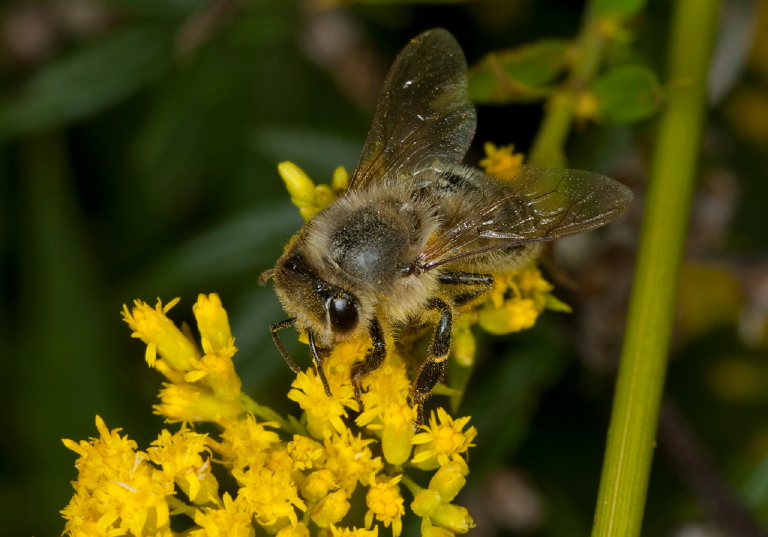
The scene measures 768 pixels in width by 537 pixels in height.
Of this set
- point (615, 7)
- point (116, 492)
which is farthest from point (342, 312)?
point (615, 7)

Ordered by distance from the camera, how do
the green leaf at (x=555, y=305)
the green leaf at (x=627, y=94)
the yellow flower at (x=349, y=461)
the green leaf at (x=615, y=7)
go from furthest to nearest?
the green leaf at (x=615, y=7), the green leaf at (x=627, y=94), the green leaf at (x=555, y=305), the yellow flower at (x=349, y=461)

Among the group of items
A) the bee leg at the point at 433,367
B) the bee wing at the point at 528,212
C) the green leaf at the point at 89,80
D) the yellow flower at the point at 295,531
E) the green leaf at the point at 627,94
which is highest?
the green leaf at the point at 89,80

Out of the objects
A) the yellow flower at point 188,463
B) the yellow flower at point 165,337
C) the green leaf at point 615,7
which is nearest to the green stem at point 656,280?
the green leaf at point 615,7

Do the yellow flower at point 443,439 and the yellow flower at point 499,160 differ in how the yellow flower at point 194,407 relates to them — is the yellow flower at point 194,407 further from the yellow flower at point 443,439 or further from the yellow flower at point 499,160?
the yellow flower at point 499,160

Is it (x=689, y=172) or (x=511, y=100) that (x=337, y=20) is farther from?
(x=689, y=172)

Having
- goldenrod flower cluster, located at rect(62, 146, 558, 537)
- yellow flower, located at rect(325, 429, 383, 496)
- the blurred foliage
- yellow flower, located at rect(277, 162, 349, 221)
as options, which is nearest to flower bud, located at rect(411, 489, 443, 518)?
goldenrod flower cluster, located at rect(62, 146, 558, 537)

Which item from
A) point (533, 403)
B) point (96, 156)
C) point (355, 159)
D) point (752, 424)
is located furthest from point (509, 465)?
point (96, 156)

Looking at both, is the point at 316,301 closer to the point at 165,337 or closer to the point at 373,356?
the point at 373,356

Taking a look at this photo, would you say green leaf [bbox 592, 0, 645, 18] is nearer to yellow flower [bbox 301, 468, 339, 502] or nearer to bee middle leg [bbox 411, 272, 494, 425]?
bee middle leg [bbox 411, 272, 494, 425]
